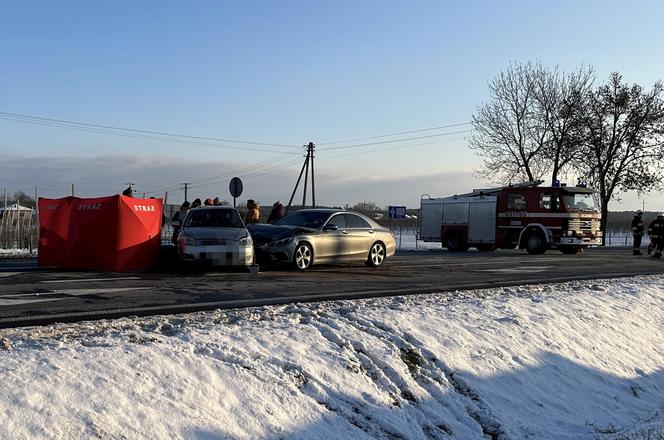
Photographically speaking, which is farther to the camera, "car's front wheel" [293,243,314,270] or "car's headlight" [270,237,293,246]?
"car's front wheel" [293,243,314,270]

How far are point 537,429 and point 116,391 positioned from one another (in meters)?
3.68

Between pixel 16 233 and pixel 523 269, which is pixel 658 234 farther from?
pixel 16 233

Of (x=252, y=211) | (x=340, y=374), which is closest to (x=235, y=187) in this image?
(x=252, y=211)

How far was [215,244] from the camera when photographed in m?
12.9

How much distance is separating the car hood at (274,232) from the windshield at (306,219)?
1.02 feet

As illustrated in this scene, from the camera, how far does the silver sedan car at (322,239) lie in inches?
555

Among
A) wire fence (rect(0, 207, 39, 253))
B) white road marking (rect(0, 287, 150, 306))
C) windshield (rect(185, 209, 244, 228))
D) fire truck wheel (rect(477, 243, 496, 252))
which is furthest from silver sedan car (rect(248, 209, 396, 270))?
wire fence (rect(0, 207, 39, 253))

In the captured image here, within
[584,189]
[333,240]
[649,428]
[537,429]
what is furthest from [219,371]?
[584,189]

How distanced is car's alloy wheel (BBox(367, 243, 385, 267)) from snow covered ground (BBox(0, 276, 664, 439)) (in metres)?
7.06

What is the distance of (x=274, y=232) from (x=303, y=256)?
32.8 inches

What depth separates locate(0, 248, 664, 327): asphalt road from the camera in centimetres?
813

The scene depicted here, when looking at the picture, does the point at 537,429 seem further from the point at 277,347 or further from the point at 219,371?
the point at 219,371

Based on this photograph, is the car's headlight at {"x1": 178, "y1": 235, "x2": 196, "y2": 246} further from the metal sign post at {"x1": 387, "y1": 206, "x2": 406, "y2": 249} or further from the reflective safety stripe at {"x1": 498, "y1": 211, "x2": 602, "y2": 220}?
the metal sign post at {"x1": 387, "y1": 206, "x2": 406, "y2": 249}

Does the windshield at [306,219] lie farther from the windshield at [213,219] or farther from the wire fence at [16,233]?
the wire fence at [16,233]
